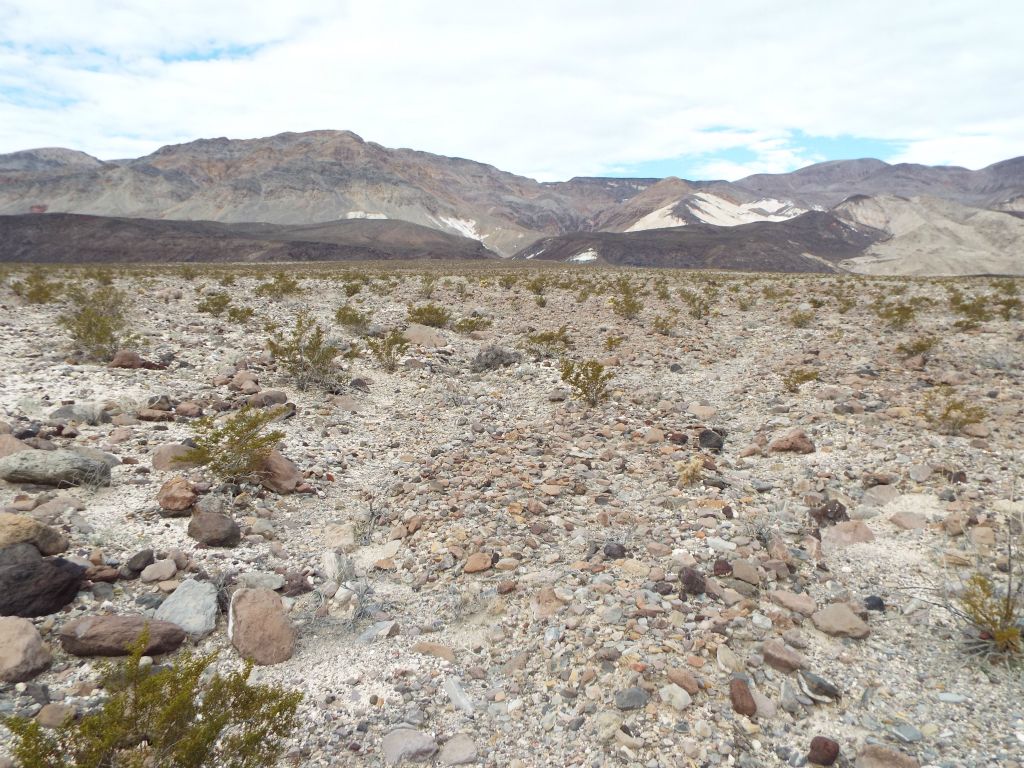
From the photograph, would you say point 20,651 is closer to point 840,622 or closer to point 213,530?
point 213,530

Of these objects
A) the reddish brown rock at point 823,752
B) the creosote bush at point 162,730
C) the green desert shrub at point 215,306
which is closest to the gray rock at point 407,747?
the creosote bush at point 162,730

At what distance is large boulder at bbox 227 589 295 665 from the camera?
3.74 m

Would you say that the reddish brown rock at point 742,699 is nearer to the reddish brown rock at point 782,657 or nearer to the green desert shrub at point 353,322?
the reddish brown rock at point 782,657

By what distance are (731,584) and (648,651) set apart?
1.08 metres

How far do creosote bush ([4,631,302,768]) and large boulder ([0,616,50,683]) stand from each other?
523 millimetres

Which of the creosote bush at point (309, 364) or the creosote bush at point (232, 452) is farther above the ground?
the creosote bush at point (309, 364)

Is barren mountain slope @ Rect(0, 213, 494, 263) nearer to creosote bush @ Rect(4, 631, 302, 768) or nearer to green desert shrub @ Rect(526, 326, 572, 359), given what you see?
green desert shrub @ Rect(526, 326, 572, 359)

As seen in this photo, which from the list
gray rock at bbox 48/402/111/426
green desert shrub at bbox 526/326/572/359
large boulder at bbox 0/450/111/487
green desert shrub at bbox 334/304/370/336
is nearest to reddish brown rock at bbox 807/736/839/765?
large boulder at bbox 0/450/111/487

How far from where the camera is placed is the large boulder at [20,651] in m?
3.13

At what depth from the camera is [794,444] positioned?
6680 mm

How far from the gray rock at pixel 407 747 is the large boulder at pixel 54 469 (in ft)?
13.6

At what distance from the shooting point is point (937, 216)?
155m

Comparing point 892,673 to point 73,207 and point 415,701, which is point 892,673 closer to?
point 415,701

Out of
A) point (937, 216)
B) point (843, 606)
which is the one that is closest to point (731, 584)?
point (843, 606)
